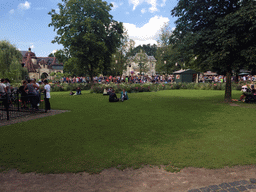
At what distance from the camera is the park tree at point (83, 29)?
3145 cm

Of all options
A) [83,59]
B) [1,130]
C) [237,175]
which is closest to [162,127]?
[237,175]

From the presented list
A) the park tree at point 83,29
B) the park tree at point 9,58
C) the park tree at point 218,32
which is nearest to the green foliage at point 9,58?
the park tree at point 9,58

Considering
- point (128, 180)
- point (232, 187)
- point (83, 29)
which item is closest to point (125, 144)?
point (128, 180)

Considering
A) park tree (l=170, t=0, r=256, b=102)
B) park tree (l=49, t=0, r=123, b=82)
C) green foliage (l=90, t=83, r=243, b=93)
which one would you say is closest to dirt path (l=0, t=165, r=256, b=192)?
park tree (l=170, t=0, r=256, b=102)

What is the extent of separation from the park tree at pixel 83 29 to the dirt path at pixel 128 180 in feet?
92.1

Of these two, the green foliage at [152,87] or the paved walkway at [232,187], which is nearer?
the paved walkway at [232,187]

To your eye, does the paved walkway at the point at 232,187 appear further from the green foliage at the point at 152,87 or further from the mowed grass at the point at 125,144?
the green foliage at the point at 152,87

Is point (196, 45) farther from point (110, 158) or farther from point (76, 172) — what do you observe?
point (76, 172)

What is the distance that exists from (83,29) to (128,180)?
3200 cm

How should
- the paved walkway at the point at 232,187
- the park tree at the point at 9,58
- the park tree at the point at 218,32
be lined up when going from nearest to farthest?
the paved walkway at the point at 232,187, the park tree at the point at 218,32, the park tree at the point at 9,58

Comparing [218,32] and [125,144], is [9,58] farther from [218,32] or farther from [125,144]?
[125,144]

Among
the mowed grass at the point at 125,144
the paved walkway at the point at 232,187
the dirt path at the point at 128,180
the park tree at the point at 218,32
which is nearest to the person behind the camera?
the paved walkway at the point at 232,187

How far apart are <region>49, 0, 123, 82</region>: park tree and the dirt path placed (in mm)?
28059

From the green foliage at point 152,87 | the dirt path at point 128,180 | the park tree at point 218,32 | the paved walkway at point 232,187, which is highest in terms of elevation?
the park tree at point 218,32
